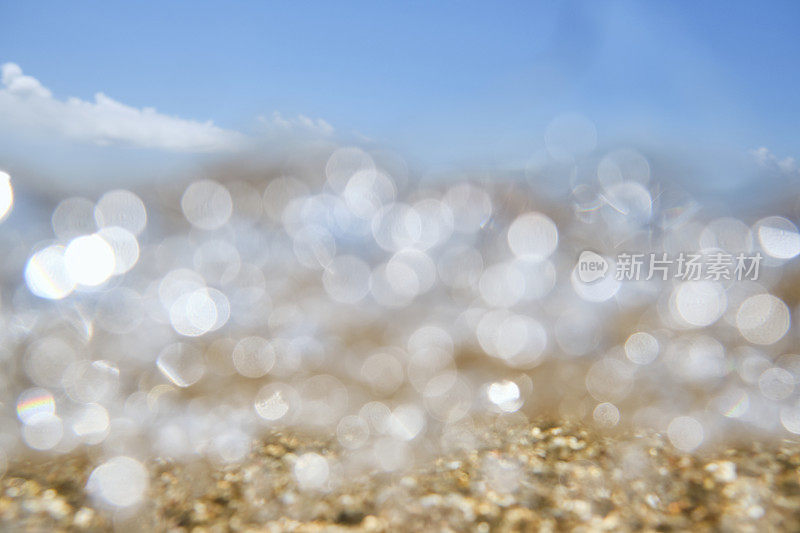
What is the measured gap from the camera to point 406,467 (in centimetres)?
242

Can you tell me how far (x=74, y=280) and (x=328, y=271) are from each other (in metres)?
2.98

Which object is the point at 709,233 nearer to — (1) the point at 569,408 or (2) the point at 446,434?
(1) the point at 569,408

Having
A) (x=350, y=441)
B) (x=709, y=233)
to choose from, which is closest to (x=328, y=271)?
(x=350, y=441)
